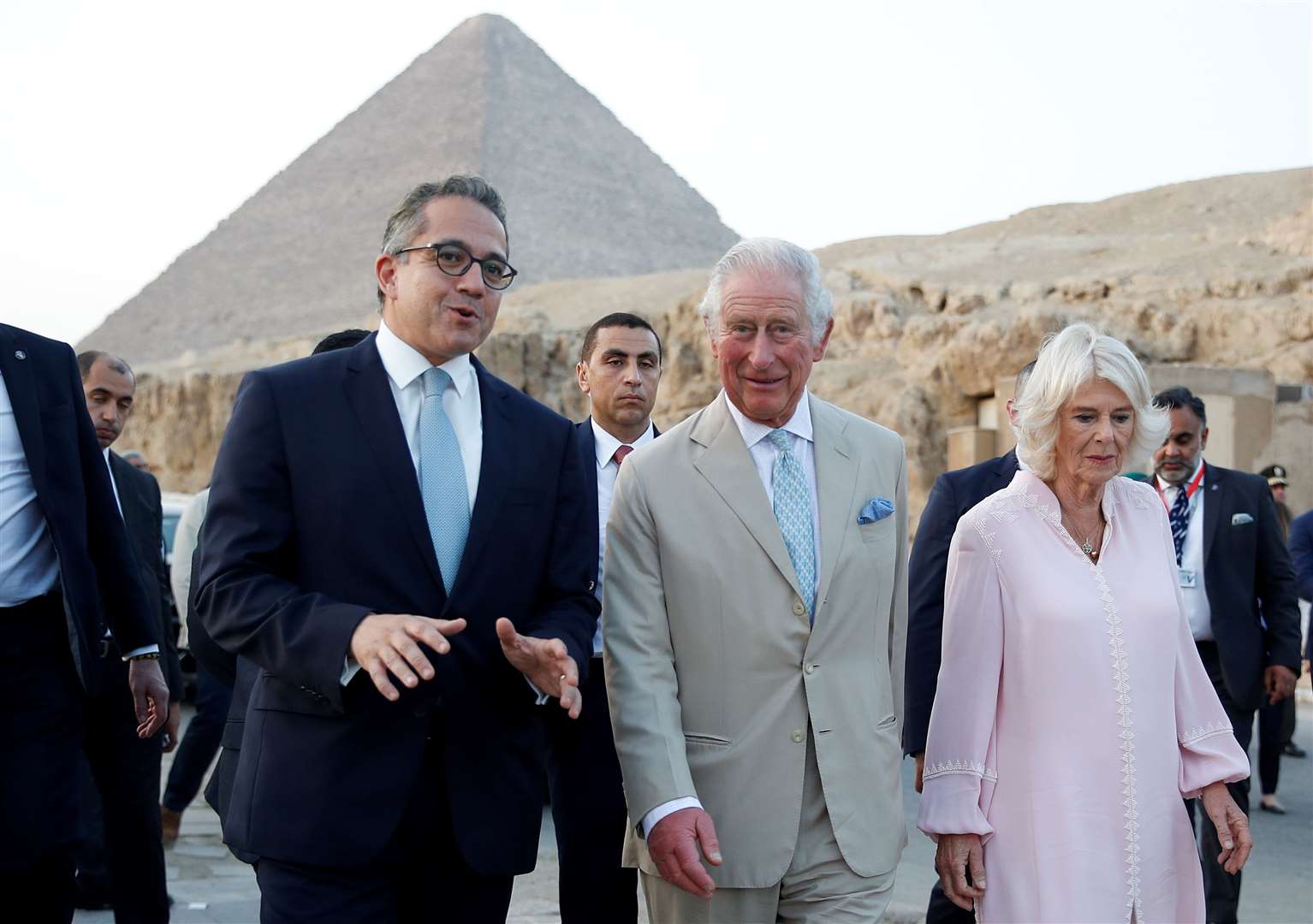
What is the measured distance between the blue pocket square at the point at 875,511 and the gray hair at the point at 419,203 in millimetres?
1017

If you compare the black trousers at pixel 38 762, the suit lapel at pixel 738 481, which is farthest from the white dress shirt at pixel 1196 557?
the black trousers at pixel 38 762

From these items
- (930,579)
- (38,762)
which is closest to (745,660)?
(930,579)

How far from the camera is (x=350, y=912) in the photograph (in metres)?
2.47

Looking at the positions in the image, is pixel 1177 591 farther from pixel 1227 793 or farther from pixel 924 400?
pixel 924 400

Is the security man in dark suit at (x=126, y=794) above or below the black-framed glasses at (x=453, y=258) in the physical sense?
below

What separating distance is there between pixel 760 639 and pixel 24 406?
1877 mm

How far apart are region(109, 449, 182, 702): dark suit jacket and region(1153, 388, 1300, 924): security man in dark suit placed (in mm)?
3864

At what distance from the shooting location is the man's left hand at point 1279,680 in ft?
16.5

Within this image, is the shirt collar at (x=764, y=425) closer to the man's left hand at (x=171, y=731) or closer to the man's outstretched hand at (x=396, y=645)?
the man's outstretched hand at (x=396, y=645)

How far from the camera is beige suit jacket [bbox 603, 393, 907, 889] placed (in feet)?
9.23

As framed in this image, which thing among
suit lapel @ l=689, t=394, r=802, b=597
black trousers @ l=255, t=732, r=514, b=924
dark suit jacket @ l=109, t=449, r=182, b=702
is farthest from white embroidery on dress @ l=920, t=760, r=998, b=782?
dark suit jacket @ l=109, t=449, r=182, b=702

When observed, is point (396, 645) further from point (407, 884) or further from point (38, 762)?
point (38, 762)

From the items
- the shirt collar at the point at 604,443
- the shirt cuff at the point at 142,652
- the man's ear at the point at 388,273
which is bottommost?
the shirt cuff at the point at 142,652

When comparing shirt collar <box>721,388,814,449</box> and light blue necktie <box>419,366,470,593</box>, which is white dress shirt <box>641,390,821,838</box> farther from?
light blue necktie <box>419,366,470,593</box>
